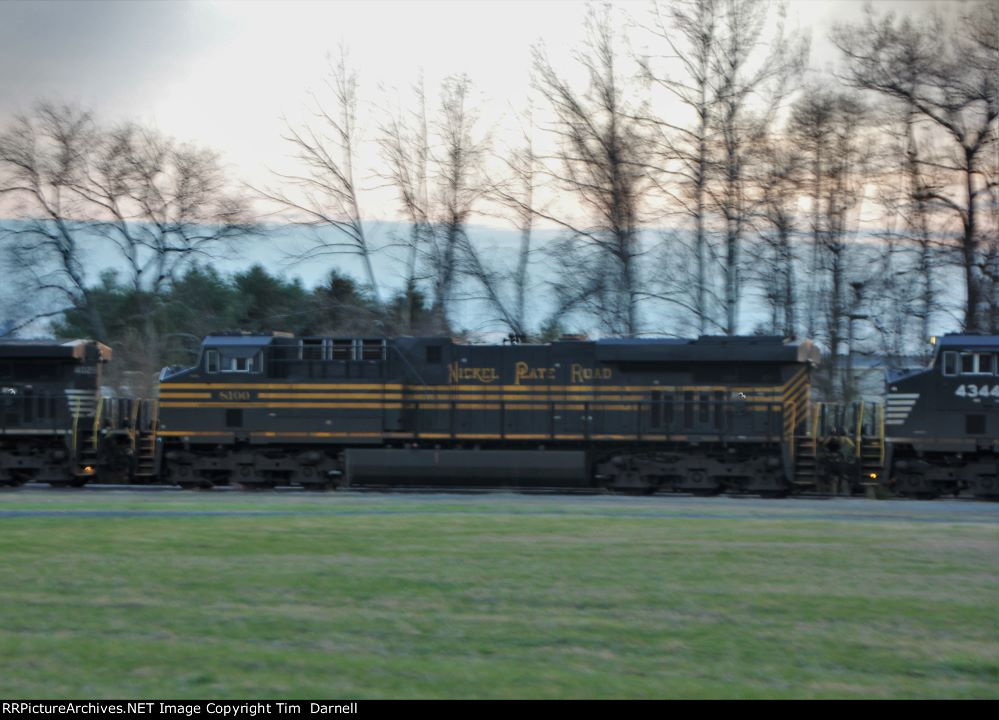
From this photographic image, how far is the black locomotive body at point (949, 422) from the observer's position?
877 inches

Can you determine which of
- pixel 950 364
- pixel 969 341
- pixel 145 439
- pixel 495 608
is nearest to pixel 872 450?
pixel 950 364

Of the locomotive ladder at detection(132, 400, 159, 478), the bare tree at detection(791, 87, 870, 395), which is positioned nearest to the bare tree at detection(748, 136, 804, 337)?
the bare tree at detection(791, 87, 870, 395)

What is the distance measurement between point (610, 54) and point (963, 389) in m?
14.8

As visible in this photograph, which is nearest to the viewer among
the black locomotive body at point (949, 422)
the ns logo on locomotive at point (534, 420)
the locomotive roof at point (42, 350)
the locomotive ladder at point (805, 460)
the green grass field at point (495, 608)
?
the green grass field at point (495, 608)

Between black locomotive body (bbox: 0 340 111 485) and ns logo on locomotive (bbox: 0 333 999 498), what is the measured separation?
0.15 ft

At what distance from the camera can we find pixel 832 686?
6625mm

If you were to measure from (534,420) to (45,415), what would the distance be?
11193 millimetres

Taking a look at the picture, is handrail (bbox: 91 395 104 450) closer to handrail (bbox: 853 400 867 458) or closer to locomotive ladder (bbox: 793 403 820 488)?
locomotive ladder (bbox: 793 403 820 488)

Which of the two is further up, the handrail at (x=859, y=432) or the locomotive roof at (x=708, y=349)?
the locomotive roof at (x=708, y=349)

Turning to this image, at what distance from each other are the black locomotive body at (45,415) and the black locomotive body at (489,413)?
7.02 feet

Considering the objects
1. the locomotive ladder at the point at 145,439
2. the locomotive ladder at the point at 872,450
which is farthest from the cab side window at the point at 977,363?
the locomotive ladder at the point at 145,439

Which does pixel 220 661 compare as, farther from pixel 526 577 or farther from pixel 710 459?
pixel 710 459

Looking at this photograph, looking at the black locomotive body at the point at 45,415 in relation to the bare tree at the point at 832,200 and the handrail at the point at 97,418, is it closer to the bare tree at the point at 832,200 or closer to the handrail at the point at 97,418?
the handrail at the point at 97,418
